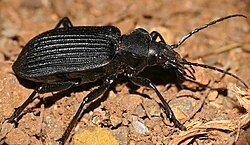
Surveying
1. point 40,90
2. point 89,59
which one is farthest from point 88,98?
point 40,90

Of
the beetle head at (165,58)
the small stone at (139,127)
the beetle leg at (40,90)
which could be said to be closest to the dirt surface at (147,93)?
the small stone at (139,127)

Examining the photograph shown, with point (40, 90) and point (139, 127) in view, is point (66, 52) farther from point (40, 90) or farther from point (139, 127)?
point (139, 127)

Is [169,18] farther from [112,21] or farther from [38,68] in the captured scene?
[38,68]

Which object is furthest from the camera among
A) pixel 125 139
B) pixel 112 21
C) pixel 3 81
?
pixel 112 21

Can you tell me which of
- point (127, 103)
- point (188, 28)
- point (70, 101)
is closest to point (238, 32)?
point (188, 28)

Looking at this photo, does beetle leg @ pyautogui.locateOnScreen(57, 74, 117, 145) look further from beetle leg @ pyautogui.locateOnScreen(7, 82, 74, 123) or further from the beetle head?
the beetle head

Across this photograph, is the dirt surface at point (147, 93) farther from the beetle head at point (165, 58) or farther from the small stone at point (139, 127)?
the beetle head at point (165, 58)

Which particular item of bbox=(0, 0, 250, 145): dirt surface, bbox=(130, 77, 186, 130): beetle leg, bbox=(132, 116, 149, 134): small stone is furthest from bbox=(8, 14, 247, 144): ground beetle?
bbox=(132, 116, 149, 134): small stone
